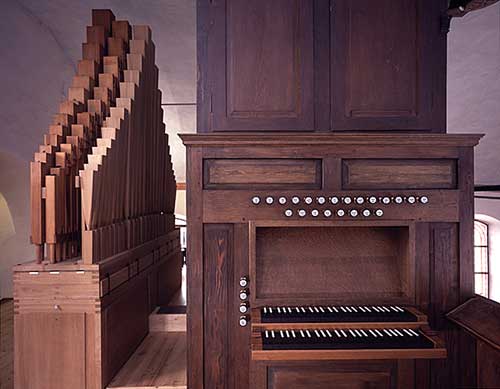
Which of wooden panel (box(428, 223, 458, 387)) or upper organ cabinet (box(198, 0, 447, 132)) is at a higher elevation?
upper organ cabinet (box(198, 0, 447, 132))

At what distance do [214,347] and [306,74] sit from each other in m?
1.63

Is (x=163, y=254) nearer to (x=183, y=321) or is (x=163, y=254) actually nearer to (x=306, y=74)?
(x=183, y=321)

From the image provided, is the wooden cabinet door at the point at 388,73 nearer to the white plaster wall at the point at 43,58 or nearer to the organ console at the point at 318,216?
the organ console at the point at 318,216

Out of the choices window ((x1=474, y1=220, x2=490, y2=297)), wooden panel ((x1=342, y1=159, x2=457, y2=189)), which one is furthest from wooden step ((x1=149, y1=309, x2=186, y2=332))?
window ((x1=474, y1=220, x2=490, y2=297))

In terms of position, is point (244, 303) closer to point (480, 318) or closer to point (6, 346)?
point (480, 318)

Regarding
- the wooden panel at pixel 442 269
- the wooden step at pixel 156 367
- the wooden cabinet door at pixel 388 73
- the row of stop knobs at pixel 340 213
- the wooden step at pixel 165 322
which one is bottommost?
the wooden step at pixel 156 367

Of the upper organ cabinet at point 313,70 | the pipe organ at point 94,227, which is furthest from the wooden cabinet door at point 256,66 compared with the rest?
the pipe organ at point 94,227

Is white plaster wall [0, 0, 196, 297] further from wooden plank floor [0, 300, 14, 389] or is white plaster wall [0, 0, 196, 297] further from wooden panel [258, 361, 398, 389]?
wooden panel [258, 361, 398, 389]

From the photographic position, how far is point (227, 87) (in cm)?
258

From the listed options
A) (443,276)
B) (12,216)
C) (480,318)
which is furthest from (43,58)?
(480,318)

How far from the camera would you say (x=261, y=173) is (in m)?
2.46

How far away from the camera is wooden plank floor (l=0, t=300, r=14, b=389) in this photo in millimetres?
4230

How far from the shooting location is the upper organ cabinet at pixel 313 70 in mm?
2578

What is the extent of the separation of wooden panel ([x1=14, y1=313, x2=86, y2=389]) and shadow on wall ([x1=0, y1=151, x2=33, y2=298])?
2979 millimetres
